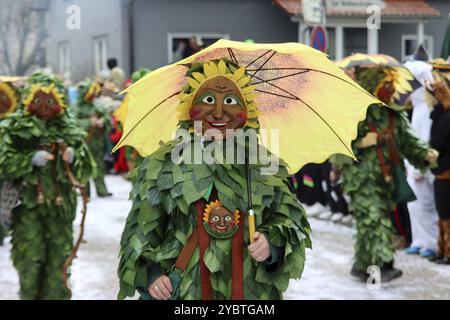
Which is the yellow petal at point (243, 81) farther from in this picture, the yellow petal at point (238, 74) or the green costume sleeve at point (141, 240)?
the green costume sleeve at point (141, 240)

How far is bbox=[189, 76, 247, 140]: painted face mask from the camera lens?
3.14m

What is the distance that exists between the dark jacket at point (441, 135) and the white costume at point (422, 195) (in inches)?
10.0

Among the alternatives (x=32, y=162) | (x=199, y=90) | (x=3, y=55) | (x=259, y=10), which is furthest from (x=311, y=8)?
(x=3, y=55)

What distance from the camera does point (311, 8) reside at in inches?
347

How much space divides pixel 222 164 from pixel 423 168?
3.74m

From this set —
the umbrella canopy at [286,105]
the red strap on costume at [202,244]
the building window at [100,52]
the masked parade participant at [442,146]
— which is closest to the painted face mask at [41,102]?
the umbrella canopy at [286,105]

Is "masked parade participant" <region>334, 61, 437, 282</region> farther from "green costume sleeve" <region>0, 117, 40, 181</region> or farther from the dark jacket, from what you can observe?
"green costume sleeve" <region>0, 117, 40, 181</region>

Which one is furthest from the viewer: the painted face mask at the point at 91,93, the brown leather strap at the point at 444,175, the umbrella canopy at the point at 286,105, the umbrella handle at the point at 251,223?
the painted face mask at the point at 91,93

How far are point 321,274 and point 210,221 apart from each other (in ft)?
13.0

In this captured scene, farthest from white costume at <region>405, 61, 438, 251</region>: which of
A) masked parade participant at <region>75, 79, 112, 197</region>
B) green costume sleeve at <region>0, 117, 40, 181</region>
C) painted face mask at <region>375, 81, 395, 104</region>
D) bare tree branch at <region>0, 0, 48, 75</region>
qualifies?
bare tree branch at <region>0, 0, 48, 75</region>

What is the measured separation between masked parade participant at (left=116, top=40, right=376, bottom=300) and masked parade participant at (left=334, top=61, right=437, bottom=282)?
3182mm

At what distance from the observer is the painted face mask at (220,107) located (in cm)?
314

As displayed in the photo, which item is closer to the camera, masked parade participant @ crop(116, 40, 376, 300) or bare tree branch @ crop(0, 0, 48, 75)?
masked parade participant @ crop(116, 40, 376, 300)

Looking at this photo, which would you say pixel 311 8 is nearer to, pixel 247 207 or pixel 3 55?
pixel 247 207
